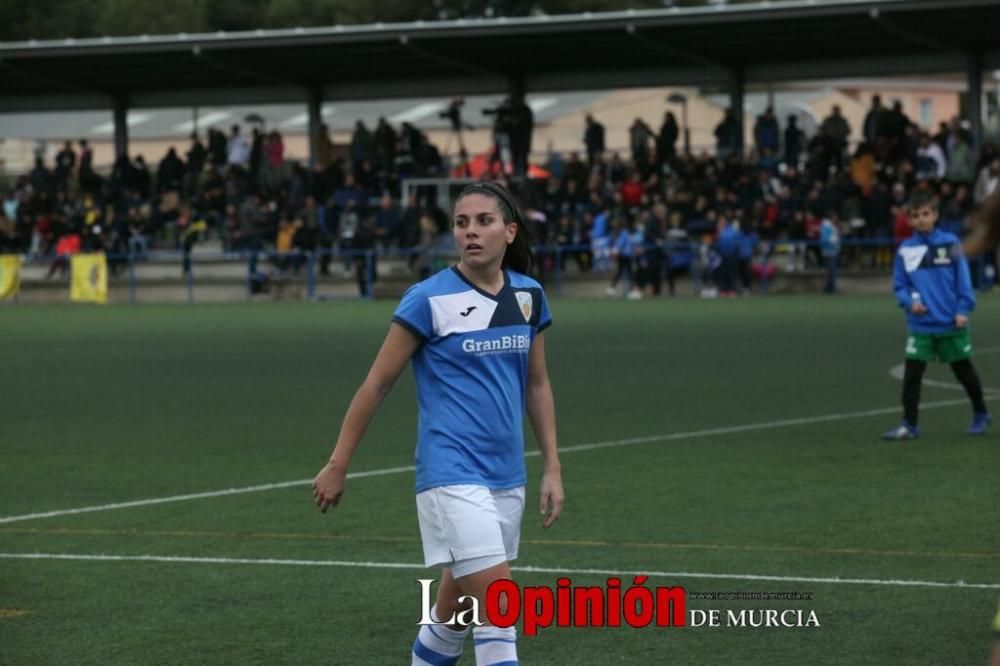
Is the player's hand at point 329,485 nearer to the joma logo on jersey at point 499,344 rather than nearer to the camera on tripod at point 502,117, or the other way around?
the joma logo on jersey at point 499,344

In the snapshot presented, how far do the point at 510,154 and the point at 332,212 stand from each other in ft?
14.1

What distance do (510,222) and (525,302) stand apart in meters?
0.26

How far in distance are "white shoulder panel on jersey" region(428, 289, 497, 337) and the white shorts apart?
1.62 feet

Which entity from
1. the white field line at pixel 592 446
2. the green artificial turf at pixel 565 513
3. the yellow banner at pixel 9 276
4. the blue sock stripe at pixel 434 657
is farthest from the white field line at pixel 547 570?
the yellow banner at pixel 9 276

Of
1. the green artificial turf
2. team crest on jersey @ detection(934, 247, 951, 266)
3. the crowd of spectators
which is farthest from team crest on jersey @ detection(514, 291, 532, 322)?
the crowd of spectators

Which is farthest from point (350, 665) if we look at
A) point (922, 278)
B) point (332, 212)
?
point (332, 212)

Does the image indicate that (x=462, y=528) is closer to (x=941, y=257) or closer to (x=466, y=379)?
(x=466, y=379)

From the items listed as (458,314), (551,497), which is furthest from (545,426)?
(458,314)

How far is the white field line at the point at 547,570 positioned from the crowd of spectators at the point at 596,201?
27.5 m

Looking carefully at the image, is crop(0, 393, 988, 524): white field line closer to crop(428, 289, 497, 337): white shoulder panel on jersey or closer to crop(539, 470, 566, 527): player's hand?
crop(539, 470, 566, 527): player's hand

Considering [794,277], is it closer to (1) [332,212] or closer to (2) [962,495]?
(1) [332,212]

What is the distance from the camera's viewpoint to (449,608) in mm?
5926

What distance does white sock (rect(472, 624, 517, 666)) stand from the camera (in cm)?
563

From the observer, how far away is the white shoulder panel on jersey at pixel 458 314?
230 inches
